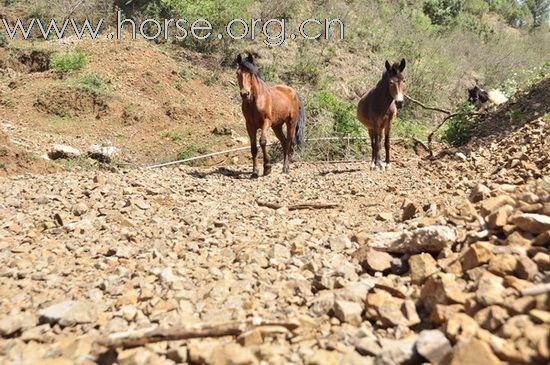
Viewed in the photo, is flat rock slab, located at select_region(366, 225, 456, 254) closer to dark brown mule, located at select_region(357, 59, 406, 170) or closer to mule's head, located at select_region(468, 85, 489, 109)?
dark brown mule, located at select_region(357, 59, 406, 170)

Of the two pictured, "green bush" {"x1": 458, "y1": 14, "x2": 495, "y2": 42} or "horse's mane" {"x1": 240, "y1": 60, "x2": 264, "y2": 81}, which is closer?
"horse's mane" {"x1": 240, "y1": 60, "x2": 264, "y2": 81}

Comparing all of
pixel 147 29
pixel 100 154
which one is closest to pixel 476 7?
pixel 147 29

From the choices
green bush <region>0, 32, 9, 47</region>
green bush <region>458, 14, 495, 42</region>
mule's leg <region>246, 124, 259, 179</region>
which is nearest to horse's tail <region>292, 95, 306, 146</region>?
mule's leg <region>246, 124, 259, 179</region>

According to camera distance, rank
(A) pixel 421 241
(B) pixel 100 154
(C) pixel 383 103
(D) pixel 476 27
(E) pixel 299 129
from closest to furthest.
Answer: (A) pixel 421 241 < (C) pixel 383 103 < (B) pixel 100 154 < (E) pixel 299 129 < (D) pixel 476 27

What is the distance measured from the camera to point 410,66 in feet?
67.1

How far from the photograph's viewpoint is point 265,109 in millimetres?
7559

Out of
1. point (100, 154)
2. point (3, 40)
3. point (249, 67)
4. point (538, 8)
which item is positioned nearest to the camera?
point (249, 67)

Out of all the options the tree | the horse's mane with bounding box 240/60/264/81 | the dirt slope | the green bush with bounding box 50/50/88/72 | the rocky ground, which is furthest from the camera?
the tree

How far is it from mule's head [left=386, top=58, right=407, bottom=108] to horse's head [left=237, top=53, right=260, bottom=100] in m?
2.30

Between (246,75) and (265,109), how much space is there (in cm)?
82

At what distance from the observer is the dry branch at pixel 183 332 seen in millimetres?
1959

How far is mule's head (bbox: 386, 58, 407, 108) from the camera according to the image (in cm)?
685

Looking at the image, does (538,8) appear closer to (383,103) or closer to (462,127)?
(462,127)

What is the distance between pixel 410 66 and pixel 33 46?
16566 millimetres
